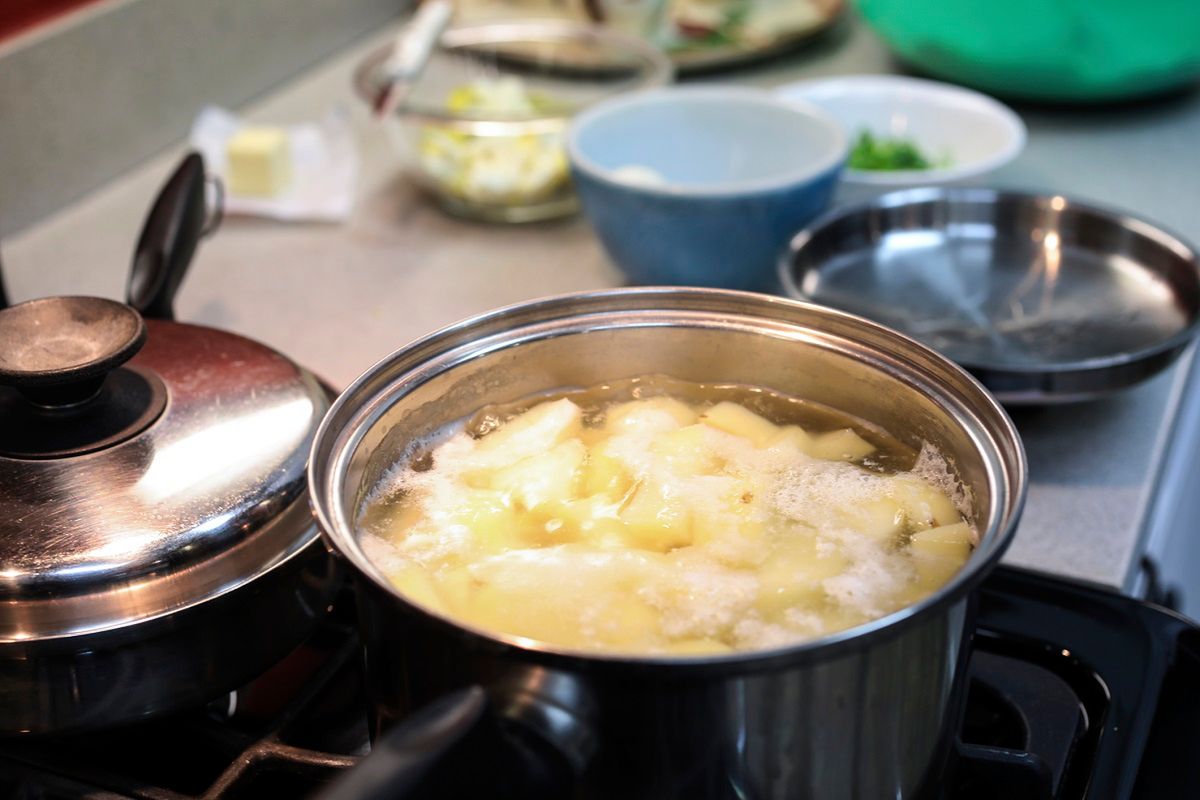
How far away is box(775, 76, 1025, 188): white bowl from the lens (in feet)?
4.35

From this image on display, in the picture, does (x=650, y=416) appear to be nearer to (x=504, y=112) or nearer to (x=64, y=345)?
(x=64, y=345)

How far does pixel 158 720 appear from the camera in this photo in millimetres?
564

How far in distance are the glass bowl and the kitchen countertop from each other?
0.14ft

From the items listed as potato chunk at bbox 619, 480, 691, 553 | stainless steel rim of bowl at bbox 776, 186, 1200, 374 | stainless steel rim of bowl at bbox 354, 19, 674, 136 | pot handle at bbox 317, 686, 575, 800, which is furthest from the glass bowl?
pot handle at bbox 317, 686, 575, 800

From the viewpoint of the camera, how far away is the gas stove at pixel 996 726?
1.81 feet

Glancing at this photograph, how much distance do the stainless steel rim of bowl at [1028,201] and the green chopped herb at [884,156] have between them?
13 cm

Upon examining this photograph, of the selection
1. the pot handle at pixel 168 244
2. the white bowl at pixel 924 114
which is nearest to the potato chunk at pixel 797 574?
the pot handle at pixel 168 244

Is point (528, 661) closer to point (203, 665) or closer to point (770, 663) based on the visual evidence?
point (770, 663)

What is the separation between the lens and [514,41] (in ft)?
4.97

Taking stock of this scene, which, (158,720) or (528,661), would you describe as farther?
(158,720)

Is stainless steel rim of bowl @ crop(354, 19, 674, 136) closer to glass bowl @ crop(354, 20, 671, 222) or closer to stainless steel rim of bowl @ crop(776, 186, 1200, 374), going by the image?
glass bowl @ crop(354, 20, 671, 222)

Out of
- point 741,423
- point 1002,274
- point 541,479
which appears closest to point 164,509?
point 541,479

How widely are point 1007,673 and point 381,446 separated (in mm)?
360

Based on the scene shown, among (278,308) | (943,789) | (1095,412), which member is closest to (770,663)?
(943,789)
